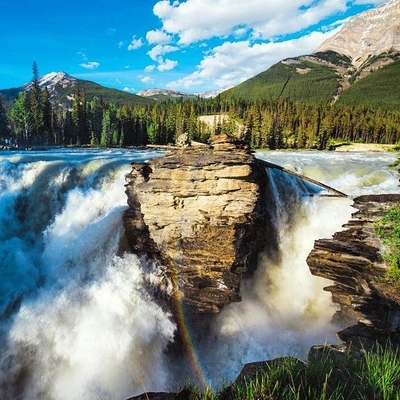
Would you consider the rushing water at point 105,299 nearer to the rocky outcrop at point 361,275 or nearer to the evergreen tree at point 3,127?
the rocky outcrop at point 361,275

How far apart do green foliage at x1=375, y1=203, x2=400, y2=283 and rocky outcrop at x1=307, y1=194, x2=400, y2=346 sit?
27 centimetres

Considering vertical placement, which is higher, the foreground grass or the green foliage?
the foreground grass

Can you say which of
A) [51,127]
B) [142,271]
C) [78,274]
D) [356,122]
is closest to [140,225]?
[142,271]

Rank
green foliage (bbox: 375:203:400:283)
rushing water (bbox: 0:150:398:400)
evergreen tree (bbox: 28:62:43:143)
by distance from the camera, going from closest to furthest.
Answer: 1. green foliage (bbox: 375:203:400:283)
2. rushing water (bbox: 0:150:398:400)
3. evergreen tree (bbox: 28:62:43:143)

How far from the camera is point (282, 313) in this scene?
56.1 feet

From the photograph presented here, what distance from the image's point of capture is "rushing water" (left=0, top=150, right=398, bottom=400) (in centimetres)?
1356

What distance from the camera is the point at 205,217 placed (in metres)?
16.9

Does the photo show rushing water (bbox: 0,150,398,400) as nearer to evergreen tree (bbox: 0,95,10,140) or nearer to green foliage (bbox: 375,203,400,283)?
green foliage (bbox: 375,203,400,283)

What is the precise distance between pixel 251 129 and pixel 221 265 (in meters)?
74.6

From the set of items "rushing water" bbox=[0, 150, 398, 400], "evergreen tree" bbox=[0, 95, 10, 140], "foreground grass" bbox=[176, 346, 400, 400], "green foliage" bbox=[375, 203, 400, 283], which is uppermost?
"evergreen tree" bbox=[0, 95, 10, 140]

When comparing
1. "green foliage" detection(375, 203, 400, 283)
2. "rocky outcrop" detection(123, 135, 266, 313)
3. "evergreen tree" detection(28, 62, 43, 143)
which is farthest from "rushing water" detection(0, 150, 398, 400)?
"evergreen tree" detection(28, 62, 43, 143)

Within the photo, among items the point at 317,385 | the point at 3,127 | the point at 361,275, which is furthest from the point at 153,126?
the point at 317,385

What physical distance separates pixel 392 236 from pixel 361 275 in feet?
6.92

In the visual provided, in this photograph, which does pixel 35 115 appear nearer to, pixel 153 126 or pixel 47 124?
pixel 47 124
